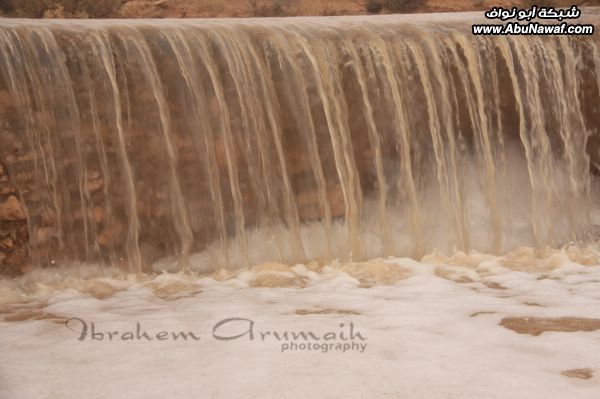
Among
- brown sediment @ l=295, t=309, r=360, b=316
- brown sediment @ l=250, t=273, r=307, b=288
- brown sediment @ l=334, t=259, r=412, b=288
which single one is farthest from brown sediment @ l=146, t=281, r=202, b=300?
brown sediment @ l=334, t=259, r=412, b=288

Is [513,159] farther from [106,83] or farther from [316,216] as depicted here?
[106,83]

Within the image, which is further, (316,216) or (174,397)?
(316,216)

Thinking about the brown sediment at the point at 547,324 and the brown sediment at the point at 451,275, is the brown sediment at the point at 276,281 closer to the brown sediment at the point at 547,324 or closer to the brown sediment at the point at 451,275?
the brown sediment at the point at 451,275

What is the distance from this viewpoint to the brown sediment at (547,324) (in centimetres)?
414

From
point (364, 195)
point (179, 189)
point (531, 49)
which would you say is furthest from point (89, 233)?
point (531, 49)

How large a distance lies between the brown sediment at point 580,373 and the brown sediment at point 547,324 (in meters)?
0.56

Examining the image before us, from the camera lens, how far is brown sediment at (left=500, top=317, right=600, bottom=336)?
414 cm

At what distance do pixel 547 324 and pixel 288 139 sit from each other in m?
2.91

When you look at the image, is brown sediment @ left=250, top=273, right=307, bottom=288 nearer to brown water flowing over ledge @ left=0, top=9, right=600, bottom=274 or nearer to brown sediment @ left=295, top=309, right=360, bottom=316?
brown water flowing over ledge @ left=0, top=9, right=600, bottom=274

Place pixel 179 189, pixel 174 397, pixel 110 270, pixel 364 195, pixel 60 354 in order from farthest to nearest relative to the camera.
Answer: pixel 364 195, pixel 179 189, pixel 110 270, pixel 60 354, pixel 174 397

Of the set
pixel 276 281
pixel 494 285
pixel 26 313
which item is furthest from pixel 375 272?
pixel 26 313

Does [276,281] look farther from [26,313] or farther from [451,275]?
[26,313]

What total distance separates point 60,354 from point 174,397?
→ 2.48 feet

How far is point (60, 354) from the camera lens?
3689mm
